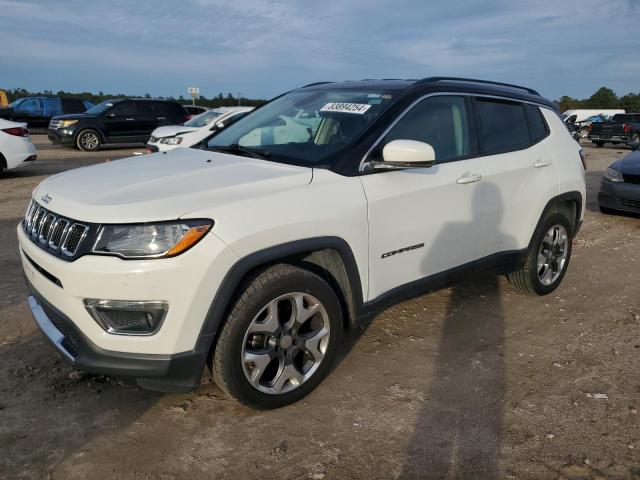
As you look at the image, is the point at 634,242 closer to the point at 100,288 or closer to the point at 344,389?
the point at 344,389

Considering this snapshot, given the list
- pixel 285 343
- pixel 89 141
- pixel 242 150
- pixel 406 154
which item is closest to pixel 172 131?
pixel 89 141

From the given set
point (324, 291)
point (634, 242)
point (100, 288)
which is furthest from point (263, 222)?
point (634, 242)

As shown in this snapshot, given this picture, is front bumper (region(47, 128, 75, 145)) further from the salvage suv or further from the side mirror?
the side mirror

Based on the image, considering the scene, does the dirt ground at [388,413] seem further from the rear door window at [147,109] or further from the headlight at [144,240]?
the rear door window at [147,109]

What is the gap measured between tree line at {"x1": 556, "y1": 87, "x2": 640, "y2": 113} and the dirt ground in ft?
189

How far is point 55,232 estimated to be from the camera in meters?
2.64

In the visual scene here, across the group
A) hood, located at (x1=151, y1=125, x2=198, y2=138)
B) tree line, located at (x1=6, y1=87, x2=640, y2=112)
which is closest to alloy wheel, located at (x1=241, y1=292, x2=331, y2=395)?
hood, located at (x1=151, y1=125, x2=198, y2=138)

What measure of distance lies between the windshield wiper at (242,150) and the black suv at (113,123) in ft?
47.4

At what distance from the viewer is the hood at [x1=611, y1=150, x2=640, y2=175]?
8148mm

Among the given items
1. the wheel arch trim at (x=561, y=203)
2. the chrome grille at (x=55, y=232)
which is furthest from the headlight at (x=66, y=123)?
the wheel arch trim at (x=561, y=203)

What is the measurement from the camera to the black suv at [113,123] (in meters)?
16.3

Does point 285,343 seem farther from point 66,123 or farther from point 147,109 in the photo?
point 147,109

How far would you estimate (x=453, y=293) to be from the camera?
15.8ft

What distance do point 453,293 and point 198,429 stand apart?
2.77 meters
